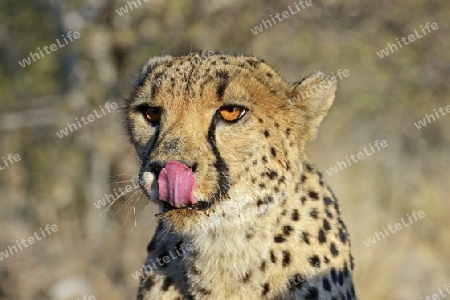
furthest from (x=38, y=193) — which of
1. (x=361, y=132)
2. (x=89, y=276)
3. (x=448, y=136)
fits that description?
(x=448, y=136)

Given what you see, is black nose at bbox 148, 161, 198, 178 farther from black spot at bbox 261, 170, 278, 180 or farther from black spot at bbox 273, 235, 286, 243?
black spot at bbox 273, 235, 286, 243

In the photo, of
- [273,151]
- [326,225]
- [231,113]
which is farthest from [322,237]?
[231,113]

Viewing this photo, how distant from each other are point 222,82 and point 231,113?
13cm

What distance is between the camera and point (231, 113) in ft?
10.5

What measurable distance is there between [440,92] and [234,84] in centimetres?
522

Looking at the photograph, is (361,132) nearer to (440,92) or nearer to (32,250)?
(440,92)

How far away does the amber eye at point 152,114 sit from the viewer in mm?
3270

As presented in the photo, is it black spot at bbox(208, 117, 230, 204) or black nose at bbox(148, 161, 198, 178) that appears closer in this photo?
black nose at bbox(148, 161, 198, 178)

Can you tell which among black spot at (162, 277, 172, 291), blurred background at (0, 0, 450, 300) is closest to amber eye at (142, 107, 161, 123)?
black spot at (162, 277, 172, 291)

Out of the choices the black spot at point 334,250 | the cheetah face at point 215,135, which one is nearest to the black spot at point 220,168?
the cheetah face at point 215,135

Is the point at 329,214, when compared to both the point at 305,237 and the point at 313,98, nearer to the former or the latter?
the point at 305,237

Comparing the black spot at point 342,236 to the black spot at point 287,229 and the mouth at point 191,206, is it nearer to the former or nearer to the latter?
the black spot at point 287,229

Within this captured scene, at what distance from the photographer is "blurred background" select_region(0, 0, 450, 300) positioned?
22.8 feet

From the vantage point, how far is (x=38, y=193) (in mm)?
10078
